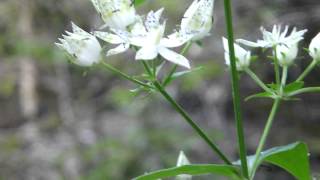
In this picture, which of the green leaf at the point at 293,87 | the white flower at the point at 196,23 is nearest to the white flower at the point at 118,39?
the white flower at the point at 196,23

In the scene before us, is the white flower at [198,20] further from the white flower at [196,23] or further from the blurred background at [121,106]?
the blurred background at [121,106]

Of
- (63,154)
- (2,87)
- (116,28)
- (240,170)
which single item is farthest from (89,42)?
(2,87)

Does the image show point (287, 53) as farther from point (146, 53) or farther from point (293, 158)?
point (146, 53)

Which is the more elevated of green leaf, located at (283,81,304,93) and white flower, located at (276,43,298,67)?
white flower, located at (276,43,298,67)

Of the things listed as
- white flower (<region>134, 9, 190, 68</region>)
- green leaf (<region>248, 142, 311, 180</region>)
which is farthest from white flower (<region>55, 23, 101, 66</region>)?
green leaf (<region>248, 142, 311, 180</region>)

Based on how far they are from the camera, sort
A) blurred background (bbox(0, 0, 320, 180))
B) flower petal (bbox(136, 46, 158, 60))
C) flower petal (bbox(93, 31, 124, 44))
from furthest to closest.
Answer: blurred background (bbox(0, 0, 320, 180)) → flower petal (bbox(93, 31, 124, 44)) → flower petal (bbox(136, 46, 158, 60))

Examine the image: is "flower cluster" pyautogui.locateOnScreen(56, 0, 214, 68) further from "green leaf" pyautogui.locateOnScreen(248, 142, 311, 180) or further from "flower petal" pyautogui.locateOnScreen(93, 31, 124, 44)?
"green leaf" pyautogui.locateOnScreen(248, 142, 311, 180)

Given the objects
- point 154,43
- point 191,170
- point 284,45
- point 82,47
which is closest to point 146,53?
point 154,43
